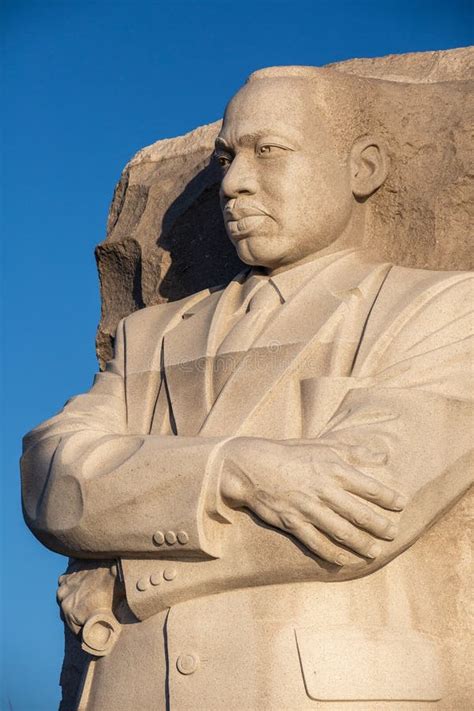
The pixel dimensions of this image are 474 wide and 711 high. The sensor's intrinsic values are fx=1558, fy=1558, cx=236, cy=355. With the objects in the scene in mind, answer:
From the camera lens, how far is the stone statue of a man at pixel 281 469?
5906 millimetres

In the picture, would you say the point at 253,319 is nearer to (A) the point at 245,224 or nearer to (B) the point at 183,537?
(A) the point at 245,224

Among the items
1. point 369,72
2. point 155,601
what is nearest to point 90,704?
point 155,601

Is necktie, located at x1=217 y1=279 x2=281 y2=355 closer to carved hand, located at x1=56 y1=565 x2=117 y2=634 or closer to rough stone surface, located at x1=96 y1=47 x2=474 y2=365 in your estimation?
rough stone surface, located at x1=96 y1=47 x2=474 y2=365

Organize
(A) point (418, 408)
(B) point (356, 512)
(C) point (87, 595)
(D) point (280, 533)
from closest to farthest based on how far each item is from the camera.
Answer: (B) point (356, 512), (D) point (280, 533), (A) point (418, 408), (C) point (87, 595)

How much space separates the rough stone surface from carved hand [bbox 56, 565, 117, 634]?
196cm

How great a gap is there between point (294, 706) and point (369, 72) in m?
3.52

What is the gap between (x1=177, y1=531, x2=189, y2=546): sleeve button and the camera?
6.03 metres

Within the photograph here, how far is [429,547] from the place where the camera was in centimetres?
641

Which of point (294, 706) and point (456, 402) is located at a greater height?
point (456, 402)

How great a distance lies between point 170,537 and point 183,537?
58 mm

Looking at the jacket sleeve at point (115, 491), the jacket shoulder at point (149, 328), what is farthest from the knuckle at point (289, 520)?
the jacket shoulder at point (149, 328)

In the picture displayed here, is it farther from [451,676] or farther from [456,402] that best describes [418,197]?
[451,676]

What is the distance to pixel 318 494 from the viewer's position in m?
5.86

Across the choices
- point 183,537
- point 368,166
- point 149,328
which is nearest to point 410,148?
point 368,166
